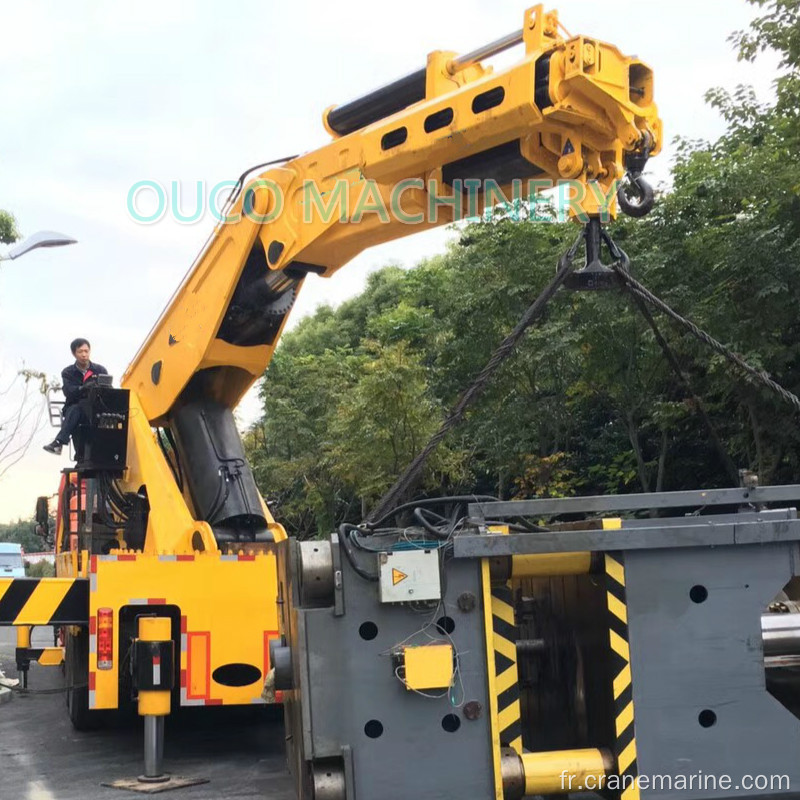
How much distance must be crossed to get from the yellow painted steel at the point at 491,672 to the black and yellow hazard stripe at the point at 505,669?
0.36 ft

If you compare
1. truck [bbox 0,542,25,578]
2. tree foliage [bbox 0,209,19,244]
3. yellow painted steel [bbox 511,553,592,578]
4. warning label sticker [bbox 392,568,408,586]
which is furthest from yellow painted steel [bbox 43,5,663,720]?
truck [bbox 0,542,25,578]

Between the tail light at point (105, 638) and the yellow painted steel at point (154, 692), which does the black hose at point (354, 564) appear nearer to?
the yellow painted steel at point (154, 692)

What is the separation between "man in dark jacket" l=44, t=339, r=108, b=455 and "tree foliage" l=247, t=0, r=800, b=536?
2.23 m

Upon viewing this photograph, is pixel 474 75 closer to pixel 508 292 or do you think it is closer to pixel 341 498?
pixel 508 292

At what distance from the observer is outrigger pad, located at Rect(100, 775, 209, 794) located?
20.6ft

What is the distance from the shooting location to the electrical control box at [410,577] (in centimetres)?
434

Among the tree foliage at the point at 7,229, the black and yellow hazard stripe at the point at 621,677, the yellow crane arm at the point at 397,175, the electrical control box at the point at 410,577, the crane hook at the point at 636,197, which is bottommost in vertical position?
the black and yellow hazard stripe at the point at 621,677

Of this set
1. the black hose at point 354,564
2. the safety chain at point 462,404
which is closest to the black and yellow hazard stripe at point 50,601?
the safety chain at point 462,404

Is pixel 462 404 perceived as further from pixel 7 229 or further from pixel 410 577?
pixel 7 229

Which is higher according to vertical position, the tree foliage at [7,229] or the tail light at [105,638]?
the tree foliage at [7,229]

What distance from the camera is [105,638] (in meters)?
6.80

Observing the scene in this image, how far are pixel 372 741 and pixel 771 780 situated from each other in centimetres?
168

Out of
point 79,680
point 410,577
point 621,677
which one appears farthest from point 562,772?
point 79,680

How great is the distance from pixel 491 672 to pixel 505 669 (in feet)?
0.78
